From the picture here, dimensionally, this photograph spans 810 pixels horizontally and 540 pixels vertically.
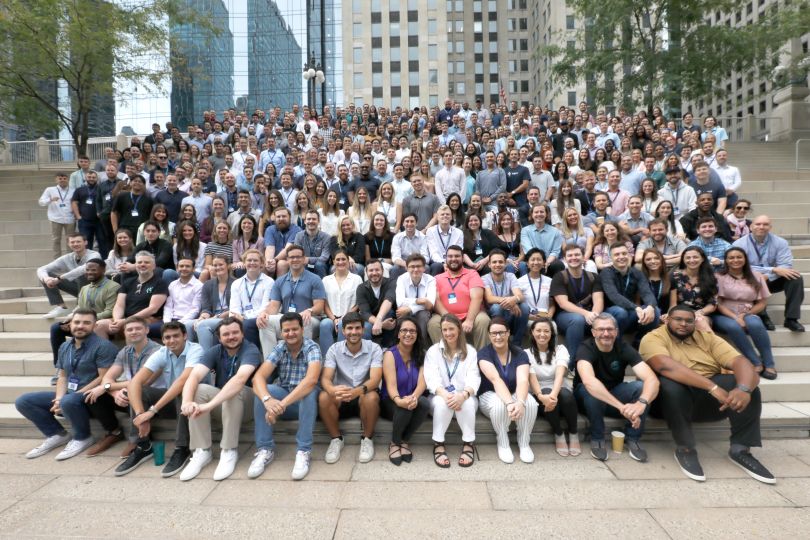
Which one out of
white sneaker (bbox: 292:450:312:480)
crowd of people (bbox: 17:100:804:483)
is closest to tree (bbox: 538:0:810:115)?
crowd of people (bbox: 17:100:804:483)

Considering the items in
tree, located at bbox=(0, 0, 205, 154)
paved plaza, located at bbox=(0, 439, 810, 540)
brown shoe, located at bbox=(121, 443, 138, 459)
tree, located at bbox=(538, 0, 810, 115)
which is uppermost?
tree, located at bbox=(538, 0, 810, 115)

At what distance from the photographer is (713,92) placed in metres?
18.8

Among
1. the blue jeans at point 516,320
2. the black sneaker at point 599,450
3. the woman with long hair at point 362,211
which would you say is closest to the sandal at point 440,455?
the black sneaker at point 599,450

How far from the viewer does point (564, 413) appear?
15.1ft

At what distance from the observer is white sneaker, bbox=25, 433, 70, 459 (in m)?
4.70

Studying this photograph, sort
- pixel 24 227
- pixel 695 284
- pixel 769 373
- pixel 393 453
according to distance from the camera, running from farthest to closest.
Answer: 1. pixel 24 227
2. pixel 695 284
3. pixel 769 373
4. pixel 393 453

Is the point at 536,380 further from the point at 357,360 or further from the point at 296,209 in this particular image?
the point at 296,209

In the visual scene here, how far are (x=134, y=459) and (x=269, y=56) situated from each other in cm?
5582

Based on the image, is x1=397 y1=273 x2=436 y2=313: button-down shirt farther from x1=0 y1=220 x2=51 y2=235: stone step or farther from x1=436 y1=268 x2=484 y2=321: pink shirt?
x1=0 y1=220 x2=51 y2=235: stone step

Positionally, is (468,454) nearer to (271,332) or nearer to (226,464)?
(226,464)

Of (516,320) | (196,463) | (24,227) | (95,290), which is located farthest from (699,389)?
(24,227)

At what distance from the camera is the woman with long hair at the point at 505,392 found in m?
4.45

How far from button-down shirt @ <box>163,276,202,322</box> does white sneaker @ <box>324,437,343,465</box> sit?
2.78m

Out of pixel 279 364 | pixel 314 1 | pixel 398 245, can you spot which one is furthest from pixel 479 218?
pixel 314 1
